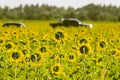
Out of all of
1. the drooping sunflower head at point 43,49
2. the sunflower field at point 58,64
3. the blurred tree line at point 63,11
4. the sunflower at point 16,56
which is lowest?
the blurred tree line at point 63,11

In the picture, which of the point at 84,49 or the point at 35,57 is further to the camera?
the point at 84,49

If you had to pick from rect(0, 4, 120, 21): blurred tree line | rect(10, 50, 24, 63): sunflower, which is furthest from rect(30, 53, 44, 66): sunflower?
rect(0, 4, 120, 21): blurred tree line

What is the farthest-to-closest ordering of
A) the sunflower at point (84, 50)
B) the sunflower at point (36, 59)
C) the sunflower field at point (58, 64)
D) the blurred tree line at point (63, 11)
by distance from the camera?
the blurred tree line at point (63, 11)
the sunflower at point (84, 50)
the sunflower field at point (58, 64)
the sunflower at point (36, 59)

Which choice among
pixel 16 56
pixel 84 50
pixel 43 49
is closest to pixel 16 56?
pixel 16 56

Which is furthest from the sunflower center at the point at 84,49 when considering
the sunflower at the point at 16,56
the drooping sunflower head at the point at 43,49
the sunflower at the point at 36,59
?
the sunflower at the point at 16,56

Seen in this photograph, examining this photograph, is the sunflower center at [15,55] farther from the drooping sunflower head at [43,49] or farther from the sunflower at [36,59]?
the drooping sunflower head at [43,49]

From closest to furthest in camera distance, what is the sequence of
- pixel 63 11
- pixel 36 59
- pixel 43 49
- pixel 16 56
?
1. pixel 36 59
2. pixel 16 56
3. pixel 43 49
4. pixel 63 11

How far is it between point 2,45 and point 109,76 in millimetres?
2115

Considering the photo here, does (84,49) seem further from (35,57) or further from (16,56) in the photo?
(16,56)

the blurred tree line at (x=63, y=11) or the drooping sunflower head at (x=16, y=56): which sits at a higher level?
the drooping sunflower head at (x=16, y=56)

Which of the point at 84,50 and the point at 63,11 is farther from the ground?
the point at 84,50

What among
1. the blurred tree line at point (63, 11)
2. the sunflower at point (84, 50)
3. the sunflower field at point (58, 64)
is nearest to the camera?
the sunflower field at point (58, 64)

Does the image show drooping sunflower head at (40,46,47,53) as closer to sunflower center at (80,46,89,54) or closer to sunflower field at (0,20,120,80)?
sunflower field at (0,20,120,80)

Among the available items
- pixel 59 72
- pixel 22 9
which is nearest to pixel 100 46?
pixel 59 72
